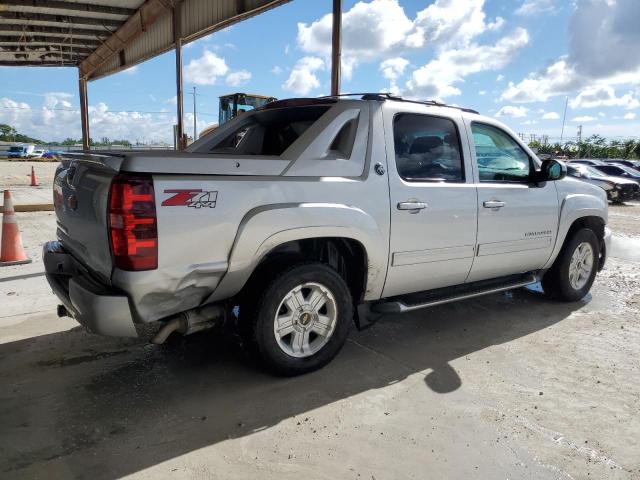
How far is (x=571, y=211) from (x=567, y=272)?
677mm

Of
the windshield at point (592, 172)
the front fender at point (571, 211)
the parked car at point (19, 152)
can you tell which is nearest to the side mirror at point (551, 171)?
the front fender at point (571, 211)

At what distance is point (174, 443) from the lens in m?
2.51

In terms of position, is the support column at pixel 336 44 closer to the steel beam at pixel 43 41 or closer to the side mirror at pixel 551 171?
the side mirror at pixel 551 171

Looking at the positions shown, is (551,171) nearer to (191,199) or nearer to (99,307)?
(191,199)

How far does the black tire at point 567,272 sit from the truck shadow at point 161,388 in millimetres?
766

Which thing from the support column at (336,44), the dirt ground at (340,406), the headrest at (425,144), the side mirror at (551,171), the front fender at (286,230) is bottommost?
the dirt ground at (340,406)

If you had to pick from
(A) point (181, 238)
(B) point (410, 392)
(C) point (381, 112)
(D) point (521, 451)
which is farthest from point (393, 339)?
(A) point (181, 238)

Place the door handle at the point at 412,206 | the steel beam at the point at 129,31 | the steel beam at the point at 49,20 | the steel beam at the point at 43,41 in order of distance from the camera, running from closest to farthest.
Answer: the door handle at the point at 412,206
the steel beam at the point at 129,31
the steel beam at the point at 49,20
the steel beam at the point at 43,41

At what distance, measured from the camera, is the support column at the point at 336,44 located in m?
8.27

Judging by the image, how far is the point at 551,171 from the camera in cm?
438

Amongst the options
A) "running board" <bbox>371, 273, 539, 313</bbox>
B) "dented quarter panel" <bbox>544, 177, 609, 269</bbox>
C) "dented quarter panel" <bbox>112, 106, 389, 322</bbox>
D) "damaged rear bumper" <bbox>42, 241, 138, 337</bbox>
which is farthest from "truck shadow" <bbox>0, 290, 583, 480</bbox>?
"dented quarter panel" <bbox>544, 177, 609, 269</bbox>

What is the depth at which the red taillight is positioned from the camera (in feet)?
8.04

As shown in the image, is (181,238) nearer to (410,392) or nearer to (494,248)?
(410,392)

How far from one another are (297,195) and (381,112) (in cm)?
99
